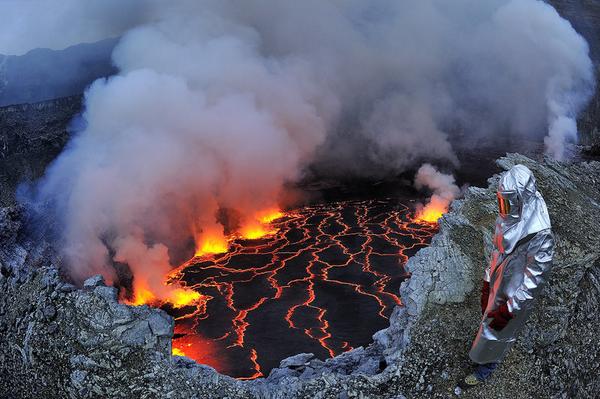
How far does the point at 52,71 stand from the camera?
Answer: 2162cm

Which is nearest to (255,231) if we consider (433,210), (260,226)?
(260,226)

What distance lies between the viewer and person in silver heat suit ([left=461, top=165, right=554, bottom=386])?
5.27 metres

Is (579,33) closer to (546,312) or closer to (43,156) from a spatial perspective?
(546,312)

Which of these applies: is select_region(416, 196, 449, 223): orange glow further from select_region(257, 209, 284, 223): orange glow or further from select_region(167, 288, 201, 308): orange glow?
select_region(167, 288, 201, 308): orange glow

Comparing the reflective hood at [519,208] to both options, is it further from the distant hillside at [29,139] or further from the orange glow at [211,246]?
the distant hillside at [29,139]

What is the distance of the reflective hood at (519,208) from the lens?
17.2ft

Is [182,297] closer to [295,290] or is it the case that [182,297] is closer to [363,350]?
[295,290]

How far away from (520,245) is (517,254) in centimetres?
11

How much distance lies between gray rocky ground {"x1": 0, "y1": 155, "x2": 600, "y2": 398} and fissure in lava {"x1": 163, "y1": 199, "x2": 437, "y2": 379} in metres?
2.54

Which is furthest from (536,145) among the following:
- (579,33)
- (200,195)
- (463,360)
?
(463,360)

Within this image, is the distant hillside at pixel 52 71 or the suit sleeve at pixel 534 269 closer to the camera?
the suit sleeve at pixel 534 269

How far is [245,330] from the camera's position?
415 inches

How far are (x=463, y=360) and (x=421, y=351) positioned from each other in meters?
0.57

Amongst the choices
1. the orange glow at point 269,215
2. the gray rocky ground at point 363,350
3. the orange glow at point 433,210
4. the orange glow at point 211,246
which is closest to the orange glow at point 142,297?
the orange glow at point 211,246
